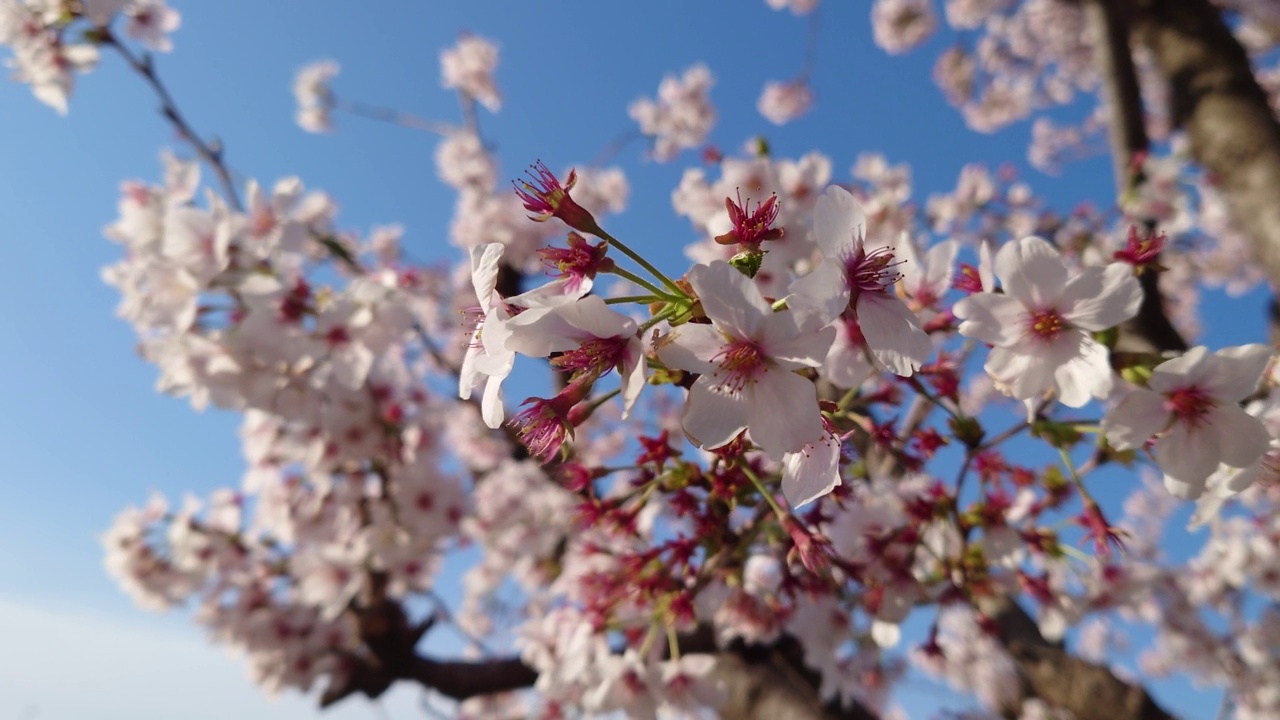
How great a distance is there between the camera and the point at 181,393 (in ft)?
7.90

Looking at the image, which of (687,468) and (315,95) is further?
(315,95)

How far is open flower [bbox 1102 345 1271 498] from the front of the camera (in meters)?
0.98

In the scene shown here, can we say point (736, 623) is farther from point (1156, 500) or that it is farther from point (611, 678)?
point (1156, 500)

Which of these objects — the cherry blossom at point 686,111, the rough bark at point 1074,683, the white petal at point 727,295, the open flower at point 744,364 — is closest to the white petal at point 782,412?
the open flower at point 744,364

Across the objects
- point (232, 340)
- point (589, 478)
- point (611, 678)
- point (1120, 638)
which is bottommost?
point (1120, 638)

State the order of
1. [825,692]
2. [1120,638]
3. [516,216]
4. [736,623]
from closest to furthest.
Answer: [736,623] < [825,692] < [516,216] < [1120,638]

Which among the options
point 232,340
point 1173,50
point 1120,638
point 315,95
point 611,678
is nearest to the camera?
point 611,678

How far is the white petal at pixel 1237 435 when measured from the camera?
99 centimetres

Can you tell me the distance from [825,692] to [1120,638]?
28.5ft

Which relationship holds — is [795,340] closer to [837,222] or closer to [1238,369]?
[837,222]

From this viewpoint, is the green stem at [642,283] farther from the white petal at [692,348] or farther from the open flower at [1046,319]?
the open flower at [1046,319]

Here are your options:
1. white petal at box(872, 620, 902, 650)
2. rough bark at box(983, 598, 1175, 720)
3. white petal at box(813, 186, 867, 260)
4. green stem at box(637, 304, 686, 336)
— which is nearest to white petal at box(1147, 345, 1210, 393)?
white petal at box(813, 186, 867, 260)

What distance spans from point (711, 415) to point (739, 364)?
0.24 ft

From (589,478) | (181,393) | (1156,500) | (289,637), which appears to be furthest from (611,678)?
(1156,500)
